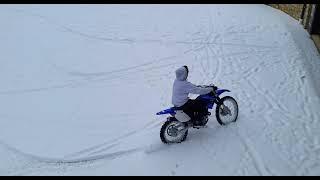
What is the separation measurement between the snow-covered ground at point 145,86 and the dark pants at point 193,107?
572mm

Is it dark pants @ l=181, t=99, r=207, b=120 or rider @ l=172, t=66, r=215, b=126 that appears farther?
dark pants @ l=181, t=99, r=207, b=120

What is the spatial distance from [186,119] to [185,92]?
527mm

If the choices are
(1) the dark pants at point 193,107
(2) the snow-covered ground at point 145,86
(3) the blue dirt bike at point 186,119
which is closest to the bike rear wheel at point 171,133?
(3) the blue dirt bike at point 186,119

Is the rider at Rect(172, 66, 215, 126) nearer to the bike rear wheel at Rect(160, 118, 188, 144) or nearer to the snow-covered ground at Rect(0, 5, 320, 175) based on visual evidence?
the bike rear wheel at Rect(160, 118, 188, 144)

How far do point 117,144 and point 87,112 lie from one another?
178 centimetres

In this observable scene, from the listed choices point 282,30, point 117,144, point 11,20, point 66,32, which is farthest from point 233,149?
point 11,20

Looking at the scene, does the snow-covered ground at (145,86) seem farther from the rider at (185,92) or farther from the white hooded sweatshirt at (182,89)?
the white hooded sweatshirt at (182,89)

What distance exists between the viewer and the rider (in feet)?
25.7

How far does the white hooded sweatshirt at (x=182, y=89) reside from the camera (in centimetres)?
783

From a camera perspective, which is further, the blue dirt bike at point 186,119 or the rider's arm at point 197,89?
the blue dirt bike at point 186,119

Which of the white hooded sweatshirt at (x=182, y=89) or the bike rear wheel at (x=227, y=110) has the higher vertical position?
the white hooded sweatshirt at (x=182, y=89)

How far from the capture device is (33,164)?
8.43m

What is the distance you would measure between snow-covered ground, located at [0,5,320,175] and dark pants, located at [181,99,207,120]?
57 cm

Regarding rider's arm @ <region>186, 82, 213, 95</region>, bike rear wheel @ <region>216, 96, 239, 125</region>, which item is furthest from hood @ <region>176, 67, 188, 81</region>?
bike rear wheel @ <region>216, 96, 239, 125</region>
